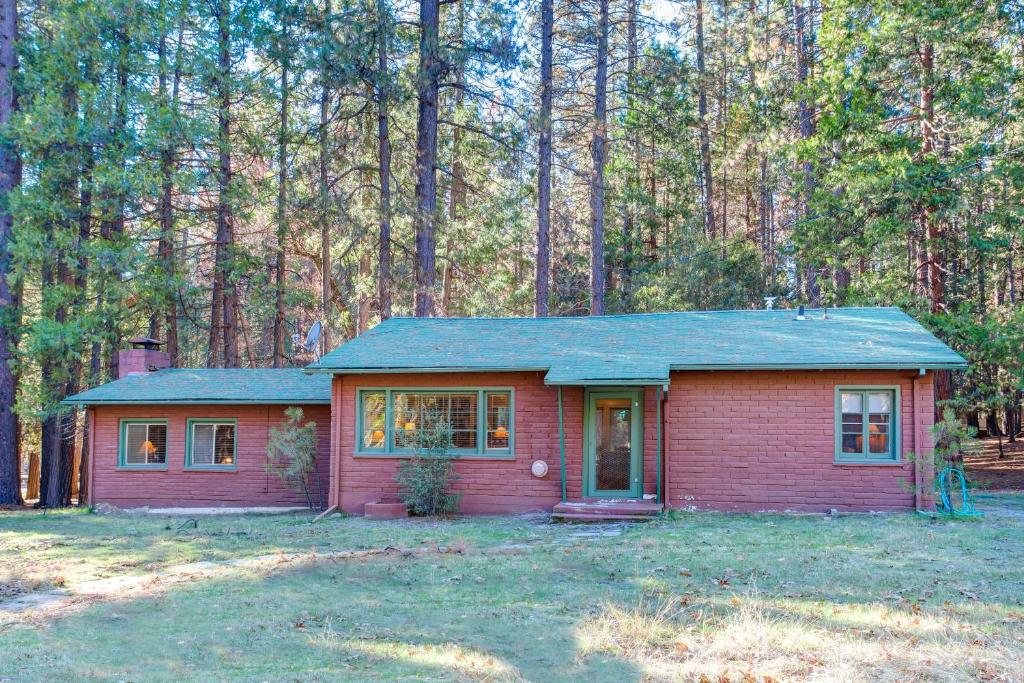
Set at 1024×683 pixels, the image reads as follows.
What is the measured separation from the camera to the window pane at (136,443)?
16.2 metres

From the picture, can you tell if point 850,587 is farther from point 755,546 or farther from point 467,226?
point 467,226

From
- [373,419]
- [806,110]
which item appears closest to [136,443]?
[373,419]

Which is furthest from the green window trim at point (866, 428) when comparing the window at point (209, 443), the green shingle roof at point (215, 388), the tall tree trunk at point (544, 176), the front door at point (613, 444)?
the window at point (209, 443)

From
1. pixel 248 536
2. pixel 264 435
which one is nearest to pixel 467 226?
pixel 264 435

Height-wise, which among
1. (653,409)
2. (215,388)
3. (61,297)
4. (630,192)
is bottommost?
(653,409)

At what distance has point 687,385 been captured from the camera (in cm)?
1294

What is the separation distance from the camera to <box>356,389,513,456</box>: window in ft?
44.4

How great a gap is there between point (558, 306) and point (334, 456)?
1338 centimetres

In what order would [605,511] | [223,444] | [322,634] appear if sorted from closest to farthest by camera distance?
[322,634] → [605,511] → [223,444]

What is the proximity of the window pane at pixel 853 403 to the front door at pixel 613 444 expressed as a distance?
2989 mm

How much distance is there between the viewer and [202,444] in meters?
16.1

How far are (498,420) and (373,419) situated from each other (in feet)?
6.86

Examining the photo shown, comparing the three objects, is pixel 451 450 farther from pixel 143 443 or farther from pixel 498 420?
pixel 143 443

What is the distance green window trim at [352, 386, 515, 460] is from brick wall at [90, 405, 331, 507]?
206cm
